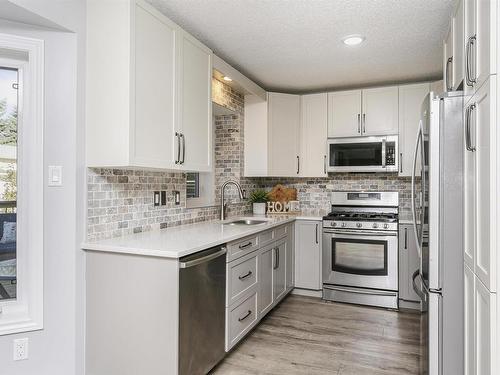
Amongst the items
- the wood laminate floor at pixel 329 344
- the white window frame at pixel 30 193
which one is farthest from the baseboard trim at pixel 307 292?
the white window frame at pixel 30 193

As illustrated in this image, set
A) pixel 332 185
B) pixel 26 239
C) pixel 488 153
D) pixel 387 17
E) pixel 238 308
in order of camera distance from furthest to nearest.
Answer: pixel 332 185 < pixel 238 308 < pixel 387 17 < pixel 26 239 < pixel 488 153

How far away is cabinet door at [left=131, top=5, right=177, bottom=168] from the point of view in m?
2.18

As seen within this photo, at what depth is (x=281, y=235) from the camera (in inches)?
145

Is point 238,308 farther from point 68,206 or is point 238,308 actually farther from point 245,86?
point 245,86

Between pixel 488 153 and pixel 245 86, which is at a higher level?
pixel 245 86

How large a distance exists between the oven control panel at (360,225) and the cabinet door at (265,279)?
823mm

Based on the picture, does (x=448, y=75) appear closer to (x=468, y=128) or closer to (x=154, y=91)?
(x=468, y=128)

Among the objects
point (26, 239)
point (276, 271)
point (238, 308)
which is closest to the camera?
point (26, 239)

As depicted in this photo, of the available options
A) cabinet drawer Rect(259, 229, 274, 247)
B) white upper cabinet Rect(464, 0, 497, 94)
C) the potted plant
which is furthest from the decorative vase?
white upper cabinet Rect(464, 0, 497, 94)

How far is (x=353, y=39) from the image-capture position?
9.27 feet

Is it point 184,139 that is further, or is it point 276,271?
point 276,271

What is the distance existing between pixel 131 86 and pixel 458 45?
6.27ft

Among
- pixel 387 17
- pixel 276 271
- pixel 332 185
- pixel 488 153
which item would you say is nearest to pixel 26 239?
pixel 276 271

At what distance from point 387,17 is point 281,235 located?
214cm
